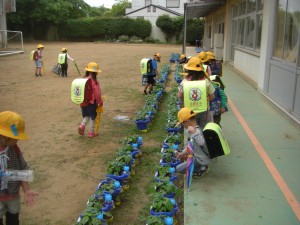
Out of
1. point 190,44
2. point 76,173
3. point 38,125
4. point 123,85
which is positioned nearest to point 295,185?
point 76,173

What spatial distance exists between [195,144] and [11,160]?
93.4 inches

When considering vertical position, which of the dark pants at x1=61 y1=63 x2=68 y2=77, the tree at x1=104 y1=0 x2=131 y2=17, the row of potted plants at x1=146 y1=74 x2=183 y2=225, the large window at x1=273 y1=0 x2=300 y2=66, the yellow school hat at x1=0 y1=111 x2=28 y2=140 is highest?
the tree at x1=104 y1=0 x2=131 y2=17

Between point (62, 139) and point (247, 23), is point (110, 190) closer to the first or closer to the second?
point (62, 139)

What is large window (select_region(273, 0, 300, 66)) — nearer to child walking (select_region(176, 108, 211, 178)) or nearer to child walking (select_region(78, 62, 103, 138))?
child walking (select_region(176, 108, 211, 178))

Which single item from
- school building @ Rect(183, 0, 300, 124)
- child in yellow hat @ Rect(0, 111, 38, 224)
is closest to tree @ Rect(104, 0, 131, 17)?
school building @ Rect(183, 0, 300, 124)

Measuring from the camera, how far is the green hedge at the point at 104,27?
1826 inches

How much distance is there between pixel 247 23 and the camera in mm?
14273

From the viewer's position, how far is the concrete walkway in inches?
162

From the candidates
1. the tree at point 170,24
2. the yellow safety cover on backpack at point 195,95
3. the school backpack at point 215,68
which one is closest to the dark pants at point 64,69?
the school backpack at point 215,68

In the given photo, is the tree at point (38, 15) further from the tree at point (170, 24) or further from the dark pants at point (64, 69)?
the dark pants at point (64, 69)

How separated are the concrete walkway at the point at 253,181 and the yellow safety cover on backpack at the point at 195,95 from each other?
94 cm

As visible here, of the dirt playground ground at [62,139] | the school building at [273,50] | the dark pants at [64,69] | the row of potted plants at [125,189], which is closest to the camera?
the row of potted plants at [125,189]

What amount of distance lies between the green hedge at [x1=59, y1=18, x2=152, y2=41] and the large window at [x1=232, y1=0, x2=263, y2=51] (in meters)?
29.4

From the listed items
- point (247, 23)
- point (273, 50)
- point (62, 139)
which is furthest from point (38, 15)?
point (62, 139)
